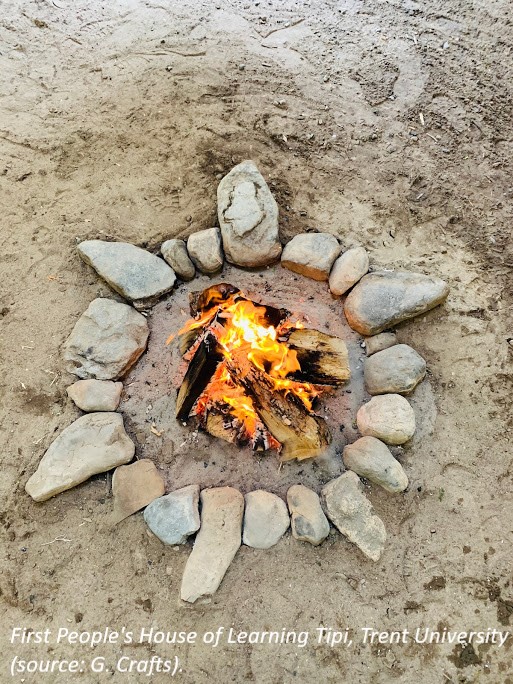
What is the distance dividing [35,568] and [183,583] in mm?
770

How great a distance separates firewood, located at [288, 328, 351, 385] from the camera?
9.66 feet

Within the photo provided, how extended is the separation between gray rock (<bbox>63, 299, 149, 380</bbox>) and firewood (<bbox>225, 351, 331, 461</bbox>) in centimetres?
65

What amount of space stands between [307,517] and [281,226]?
1962 millimetres

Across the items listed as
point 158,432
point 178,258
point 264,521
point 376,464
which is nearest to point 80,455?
→ point 158,432

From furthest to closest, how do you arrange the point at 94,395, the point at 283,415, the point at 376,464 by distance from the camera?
the point at 94,395 → the point at 283,415 → the point at 376,464

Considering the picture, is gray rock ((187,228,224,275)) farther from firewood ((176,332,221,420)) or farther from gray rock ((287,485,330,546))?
gray rock ((287,485,330,546))

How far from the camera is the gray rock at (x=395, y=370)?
112 inches

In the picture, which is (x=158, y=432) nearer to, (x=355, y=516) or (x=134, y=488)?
(x=134, y=488)

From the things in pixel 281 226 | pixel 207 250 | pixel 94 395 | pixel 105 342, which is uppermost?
pixel 281 226

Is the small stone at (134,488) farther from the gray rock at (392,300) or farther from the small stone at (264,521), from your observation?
the gray rock at (392,300)

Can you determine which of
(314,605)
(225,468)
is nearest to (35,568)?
(225,468)

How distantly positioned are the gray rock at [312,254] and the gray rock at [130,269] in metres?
0.82

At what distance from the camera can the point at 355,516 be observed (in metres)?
2.53

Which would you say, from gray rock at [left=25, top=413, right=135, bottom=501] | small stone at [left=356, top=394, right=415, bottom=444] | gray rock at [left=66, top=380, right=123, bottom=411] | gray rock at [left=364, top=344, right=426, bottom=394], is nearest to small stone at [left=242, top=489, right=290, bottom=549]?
small stone at [left=356, top=394, right=415, bottom=444]
